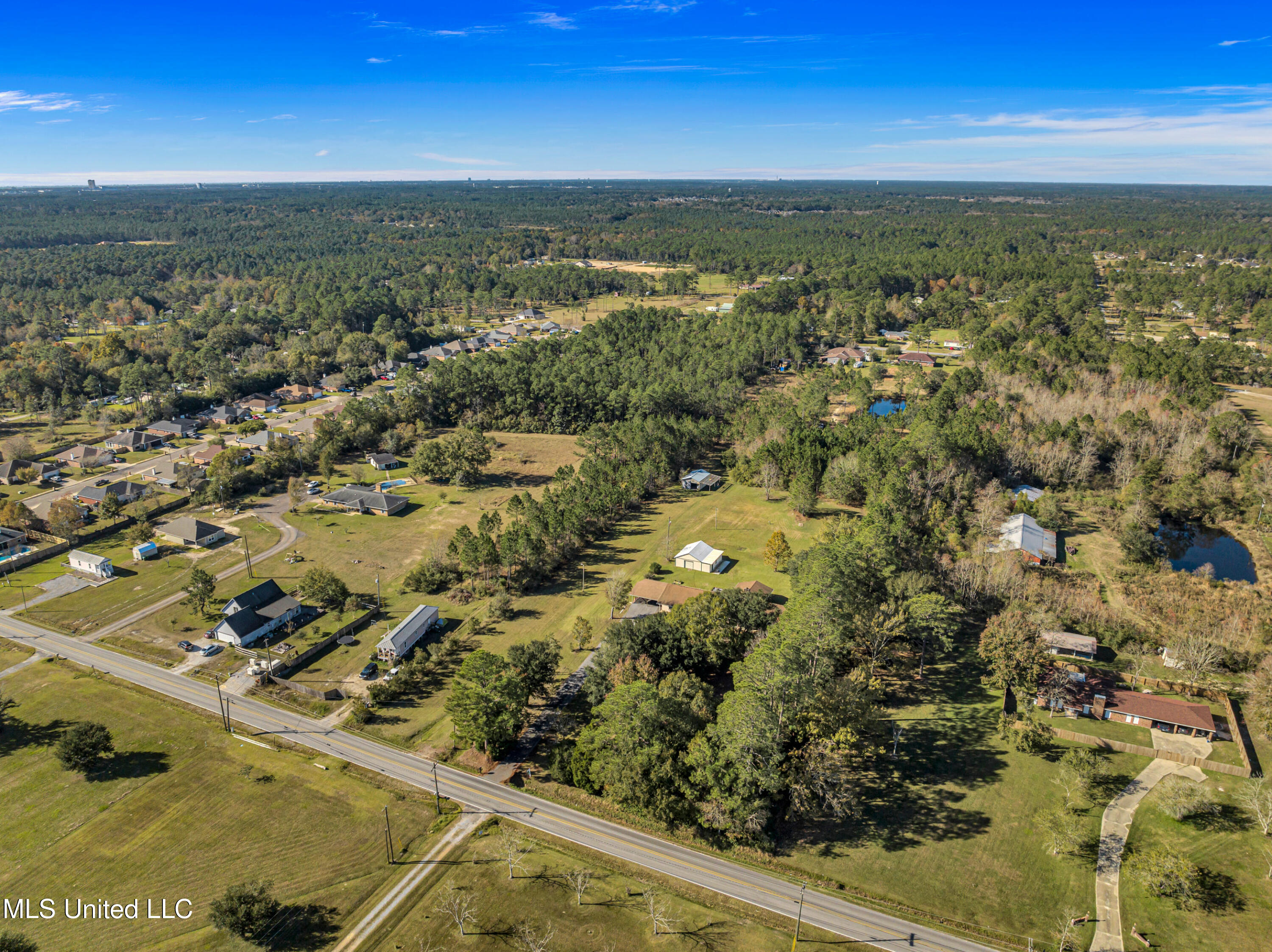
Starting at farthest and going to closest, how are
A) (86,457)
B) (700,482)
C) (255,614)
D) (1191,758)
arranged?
(86,457)
(700,482)
(255,614)
(1191,758)

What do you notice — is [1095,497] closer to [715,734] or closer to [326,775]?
[715,734]

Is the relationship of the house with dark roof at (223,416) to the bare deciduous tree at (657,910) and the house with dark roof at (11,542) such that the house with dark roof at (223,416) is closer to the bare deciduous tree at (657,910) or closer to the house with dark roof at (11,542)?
the house with dark roof at (11,542)

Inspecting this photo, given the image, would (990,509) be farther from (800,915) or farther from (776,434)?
(800,915)

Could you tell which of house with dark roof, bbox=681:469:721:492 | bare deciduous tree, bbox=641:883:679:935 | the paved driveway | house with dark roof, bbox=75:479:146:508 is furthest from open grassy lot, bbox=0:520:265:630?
the paved driveway

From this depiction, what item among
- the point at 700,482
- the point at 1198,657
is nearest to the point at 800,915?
the point at 1198,657

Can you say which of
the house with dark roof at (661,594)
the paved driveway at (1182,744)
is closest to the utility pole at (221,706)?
the house with dark roof at (661,594)
